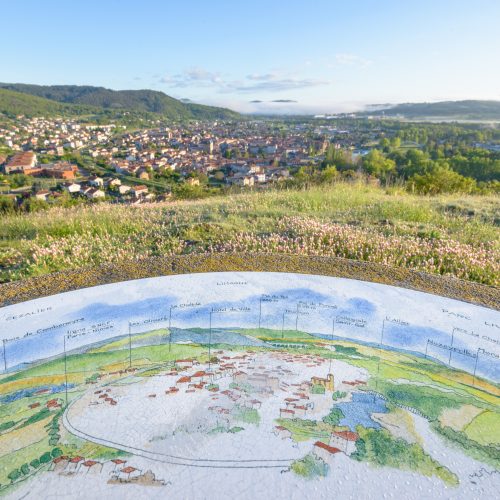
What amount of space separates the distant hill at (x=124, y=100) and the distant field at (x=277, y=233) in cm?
12914

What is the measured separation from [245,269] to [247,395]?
2199 mm

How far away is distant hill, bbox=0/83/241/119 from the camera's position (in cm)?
13500

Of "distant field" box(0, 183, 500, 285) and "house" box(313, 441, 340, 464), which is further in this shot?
"distant field" box(0, 183, 500, 285)

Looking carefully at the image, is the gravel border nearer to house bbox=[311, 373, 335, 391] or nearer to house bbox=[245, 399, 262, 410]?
house bbox=[311, 373, 335, 391]

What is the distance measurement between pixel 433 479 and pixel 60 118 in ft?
382

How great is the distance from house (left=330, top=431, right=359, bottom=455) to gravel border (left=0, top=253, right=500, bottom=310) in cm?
233

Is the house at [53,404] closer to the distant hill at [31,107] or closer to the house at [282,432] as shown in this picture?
the house at [282,432]

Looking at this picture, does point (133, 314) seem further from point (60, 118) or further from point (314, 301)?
point (60, 118)

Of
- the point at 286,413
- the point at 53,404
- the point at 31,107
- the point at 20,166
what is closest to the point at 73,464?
the point at 53,404

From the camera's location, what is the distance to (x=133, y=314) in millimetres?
3262

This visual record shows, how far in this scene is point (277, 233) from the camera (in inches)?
260

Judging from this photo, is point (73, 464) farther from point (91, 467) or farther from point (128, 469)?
point (128, 469)

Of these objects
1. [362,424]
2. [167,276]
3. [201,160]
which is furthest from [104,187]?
[362,424]

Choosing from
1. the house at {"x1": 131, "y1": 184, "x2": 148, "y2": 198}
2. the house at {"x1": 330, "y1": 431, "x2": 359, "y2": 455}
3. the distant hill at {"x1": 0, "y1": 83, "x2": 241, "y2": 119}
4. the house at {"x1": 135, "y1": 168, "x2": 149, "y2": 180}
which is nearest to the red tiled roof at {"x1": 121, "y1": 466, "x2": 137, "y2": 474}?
the house at {"x1": 330, "y1": 431, "x2": 359, "y2": 455}
